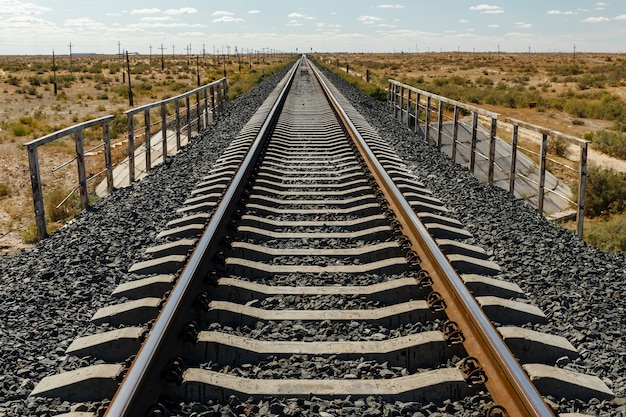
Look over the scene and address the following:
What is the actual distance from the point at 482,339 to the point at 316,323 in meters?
1.19

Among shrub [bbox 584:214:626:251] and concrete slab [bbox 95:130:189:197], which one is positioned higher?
concrete slab [bbox 95:130:189:197]

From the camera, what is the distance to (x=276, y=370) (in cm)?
388

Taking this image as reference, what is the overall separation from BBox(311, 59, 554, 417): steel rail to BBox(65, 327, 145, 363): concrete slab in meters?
2.02

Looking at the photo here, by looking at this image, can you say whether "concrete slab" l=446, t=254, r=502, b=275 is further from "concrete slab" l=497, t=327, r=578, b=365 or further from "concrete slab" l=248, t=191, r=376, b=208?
"concrete slab" l=248, t=191, r=376, b=208

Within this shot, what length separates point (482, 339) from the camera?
3830mm

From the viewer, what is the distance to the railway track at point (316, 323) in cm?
355

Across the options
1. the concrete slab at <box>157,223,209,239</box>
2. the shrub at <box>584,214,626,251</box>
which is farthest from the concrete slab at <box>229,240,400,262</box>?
the shrub at <box>584,214,626,251</box>

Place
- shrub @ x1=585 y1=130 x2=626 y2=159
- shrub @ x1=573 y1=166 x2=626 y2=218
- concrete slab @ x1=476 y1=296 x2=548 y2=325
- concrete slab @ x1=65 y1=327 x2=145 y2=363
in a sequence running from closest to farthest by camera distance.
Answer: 1. concrete slab @ x1=65 y1=327 x2=145 y2=363
2. concrete slab @ x1=476 y1=296 x2=548 y2=325
3. shrub @ x1=573 y1=166 x2=626 y2=218
4. shrub @ x1=585 y1=130 x2=626 y2=159

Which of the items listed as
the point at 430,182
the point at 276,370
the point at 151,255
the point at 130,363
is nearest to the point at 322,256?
the point at 151,255

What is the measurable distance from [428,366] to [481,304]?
95cm

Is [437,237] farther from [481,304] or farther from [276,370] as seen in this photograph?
[276,370]

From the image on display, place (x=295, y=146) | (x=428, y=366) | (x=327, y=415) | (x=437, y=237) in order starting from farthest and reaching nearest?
(x=295, y=146) → (x=437, y=237) → (x=428, y=366) → (x=327, y=415)

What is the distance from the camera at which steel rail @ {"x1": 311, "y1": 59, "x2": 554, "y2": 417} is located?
316 cm

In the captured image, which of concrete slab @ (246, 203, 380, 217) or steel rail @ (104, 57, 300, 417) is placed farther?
concrete slab @ (246, 203, 380, 217)
